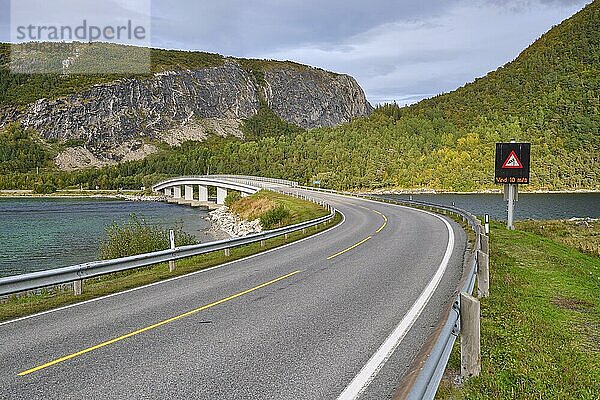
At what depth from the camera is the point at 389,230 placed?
92.9ft

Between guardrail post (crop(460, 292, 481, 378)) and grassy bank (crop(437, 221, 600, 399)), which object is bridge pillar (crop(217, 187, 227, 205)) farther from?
guardrail post (crop(460, 292, 481, 378))

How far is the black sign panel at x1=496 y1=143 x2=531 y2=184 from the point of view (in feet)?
97.9

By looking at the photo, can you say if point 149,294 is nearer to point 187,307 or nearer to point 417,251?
point 187,307

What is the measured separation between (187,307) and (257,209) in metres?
52.4

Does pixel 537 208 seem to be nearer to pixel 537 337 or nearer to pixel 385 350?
pixel 537 337

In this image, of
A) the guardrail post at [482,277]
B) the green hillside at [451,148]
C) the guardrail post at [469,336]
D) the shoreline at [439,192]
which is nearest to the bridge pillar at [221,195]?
the green hillside at [451,148]

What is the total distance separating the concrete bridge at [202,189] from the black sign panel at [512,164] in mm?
49952

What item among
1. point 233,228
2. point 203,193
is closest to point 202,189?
point 203,193

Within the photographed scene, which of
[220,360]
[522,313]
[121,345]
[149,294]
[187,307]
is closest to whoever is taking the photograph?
[220,360]

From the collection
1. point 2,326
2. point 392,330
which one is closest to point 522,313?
point 392,330

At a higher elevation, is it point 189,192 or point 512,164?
point 512,164

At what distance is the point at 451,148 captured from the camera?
171m

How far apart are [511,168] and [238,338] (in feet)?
82.2

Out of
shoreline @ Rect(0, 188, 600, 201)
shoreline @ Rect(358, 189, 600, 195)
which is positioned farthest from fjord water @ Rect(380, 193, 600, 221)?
shoreline @ Rect(0, 188, 600, 201)
